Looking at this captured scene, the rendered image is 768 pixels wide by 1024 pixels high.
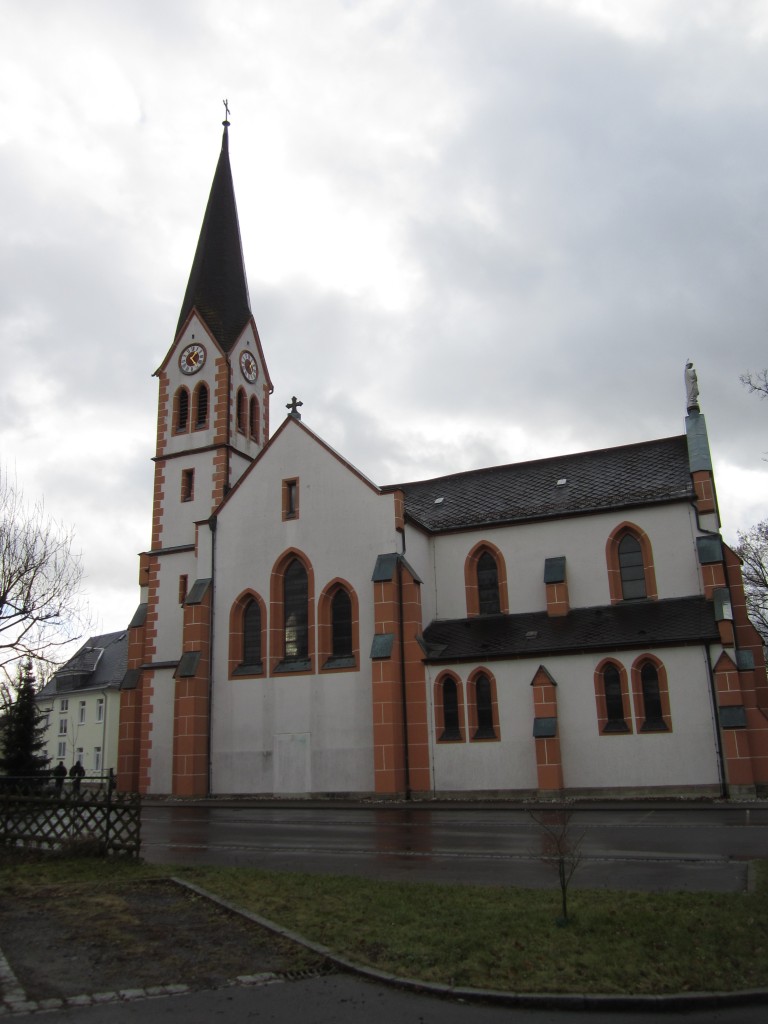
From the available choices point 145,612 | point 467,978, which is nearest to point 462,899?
point 467,978

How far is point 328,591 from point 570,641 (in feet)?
30.0

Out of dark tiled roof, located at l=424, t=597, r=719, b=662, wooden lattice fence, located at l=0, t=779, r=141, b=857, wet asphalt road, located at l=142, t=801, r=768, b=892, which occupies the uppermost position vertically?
dark tiled roof, located at l=424, t=597, r=719, b=662

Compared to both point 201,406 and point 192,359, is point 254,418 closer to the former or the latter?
point 201,406

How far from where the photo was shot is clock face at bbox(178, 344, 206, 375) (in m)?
41.3

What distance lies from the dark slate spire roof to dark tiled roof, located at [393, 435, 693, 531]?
1263 cm

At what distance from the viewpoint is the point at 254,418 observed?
4222 centimetres

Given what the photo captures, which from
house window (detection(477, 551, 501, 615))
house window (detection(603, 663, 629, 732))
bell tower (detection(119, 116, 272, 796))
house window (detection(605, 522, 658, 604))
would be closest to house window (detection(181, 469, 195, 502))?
bell tower (detection(119, 116, 272, 796))

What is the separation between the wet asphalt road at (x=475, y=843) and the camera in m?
12.6

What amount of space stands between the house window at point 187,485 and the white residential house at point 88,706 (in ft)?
94.0

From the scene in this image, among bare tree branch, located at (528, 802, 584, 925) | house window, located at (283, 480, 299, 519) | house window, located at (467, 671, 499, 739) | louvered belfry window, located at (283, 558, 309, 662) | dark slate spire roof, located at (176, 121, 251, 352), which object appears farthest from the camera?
dark slate spire roof, located at (176, 121, 251, 352)

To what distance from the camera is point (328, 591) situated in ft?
108

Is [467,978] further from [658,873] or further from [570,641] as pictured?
[570,641]

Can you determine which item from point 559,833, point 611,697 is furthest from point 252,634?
point 559,833

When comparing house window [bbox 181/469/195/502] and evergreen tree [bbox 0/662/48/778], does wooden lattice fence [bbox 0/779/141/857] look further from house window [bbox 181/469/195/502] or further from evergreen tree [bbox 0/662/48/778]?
evergreen tree [bbox 0/662/48/778]
